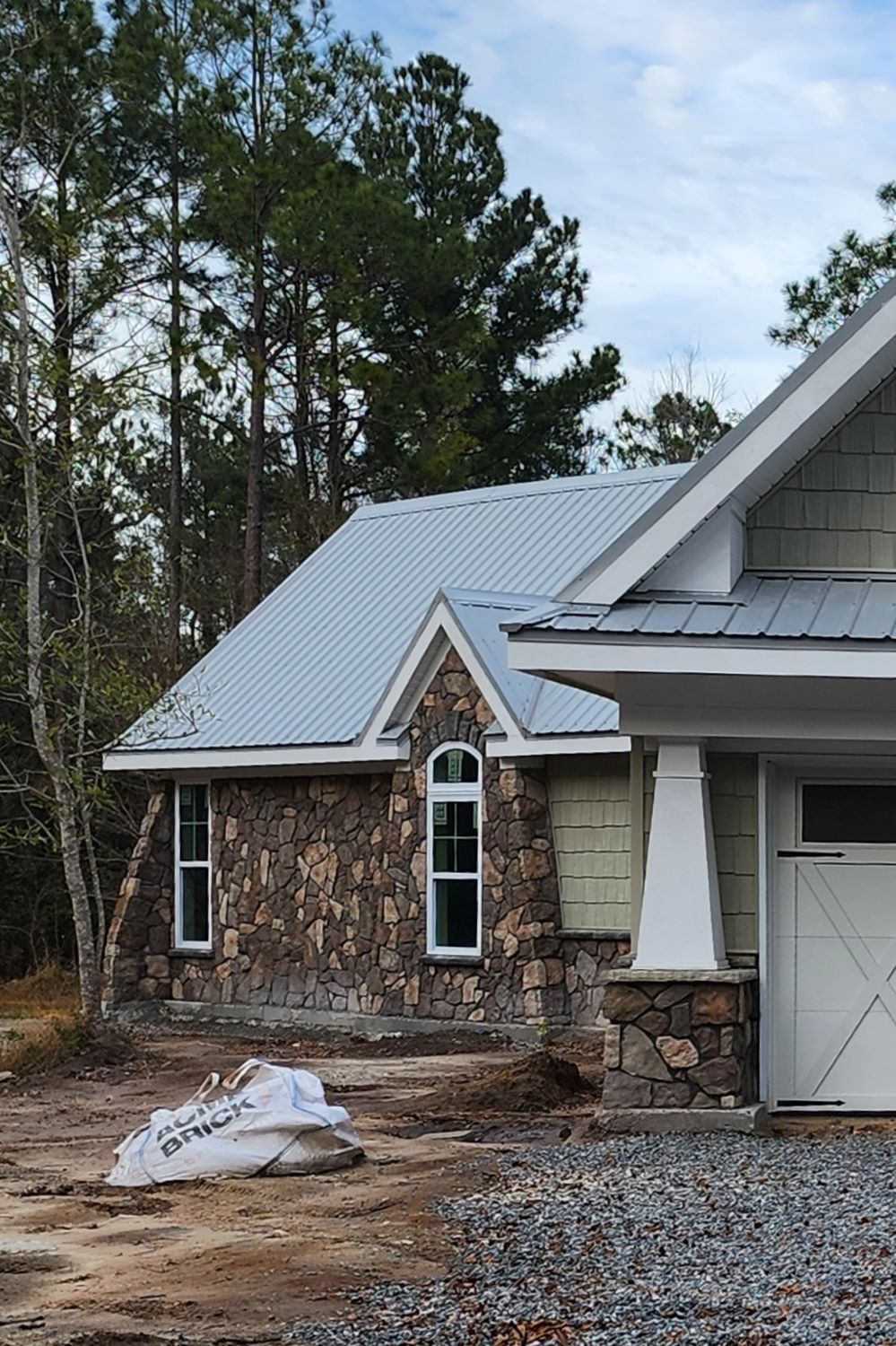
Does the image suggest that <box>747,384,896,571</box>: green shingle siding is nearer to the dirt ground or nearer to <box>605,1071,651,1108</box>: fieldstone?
<box>605,1071,651,1108</box>: fieldstone

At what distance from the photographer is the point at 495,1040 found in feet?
58.3

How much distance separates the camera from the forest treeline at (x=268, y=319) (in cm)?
2811

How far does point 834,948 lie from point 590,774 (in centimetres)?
619

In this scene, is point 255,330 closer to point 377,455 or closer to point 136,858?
point 377,455

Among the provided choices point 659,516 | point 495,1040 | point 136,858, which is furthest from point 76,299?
point 659,516

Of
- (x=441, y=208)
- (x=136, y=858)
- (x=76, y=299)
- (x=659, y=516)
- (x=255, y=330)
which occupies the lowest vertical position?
(x=136, y=858)

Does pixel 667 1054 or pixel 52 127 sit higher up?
pixel 52 127

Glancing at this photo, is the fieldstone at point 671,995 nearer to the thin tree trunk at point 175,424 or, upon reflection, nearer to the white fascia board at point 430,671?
the white fascia board at point 430,671

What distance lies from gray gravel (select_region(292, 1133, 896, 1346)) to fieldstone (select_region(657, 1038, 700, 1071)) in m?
0.75

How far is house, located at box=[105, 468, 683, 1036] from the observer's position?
59.3ft

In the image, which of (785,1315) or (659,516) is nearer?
(785,1315)

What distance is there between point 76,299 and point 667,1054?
10419 mm

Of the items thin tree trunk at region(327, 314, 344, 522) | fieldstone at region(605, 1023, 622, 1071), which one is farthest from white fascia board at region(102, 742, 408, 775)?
thin tree trunk at region(327, 314, 344, 522)

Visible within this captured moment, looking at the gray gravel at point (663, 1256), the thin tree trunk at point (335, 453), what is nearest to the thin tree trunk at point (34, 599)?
the gray gravel at point (663, 1256)
